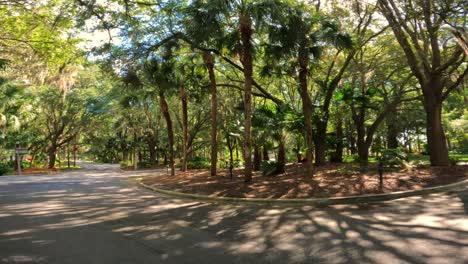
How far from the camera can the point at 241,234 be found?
6.91 m

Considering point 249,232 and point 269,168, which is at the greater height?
point 269,168

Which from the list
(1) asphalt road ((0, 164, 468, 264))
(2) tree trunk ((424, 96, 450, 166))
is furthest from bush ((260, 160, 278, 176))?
(2) tree trunk ((424, 96, 450, 166))

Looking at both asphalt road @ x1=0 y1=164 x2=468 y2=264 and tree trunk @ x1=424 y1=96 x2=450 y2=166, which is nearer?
asphalt road @ x1=0 y1=164 x2=468 y2=264

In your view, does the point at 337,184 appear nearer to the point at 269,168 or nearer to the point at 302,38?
the point at 269,168

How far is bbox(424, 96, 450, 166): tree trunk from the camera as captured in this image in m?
15.5

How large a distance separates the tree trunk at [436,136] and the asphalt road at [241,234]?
572 cm

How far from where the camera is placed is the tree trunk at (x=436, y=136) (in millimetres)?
15500

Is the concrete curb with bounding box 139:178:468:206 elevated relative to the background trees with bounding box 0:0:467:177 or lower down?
lower down

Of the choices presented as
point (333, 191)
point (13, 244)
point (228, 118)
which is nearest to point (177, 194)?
point (333, 191)

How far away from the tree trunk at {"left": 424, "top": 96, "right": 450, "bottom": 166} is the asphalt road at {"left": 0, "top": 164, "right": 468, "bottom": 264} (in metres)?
5.72

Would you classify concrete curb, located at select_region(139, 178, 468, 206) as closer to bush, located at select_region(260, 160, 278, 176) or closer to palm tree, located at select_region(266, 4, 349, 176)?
palm tree, located at select_region(266, 4, 349, 176)

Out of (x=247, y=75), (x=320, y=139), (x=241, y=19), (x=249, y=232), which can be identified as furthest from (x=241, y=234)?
(x=320, y=139)

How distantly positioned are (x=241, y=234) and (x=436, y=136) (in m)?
12.4

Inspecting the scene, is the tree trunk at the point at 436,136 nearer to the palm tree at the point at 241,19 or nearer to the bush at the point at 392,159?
the bush at the point at 392,159
